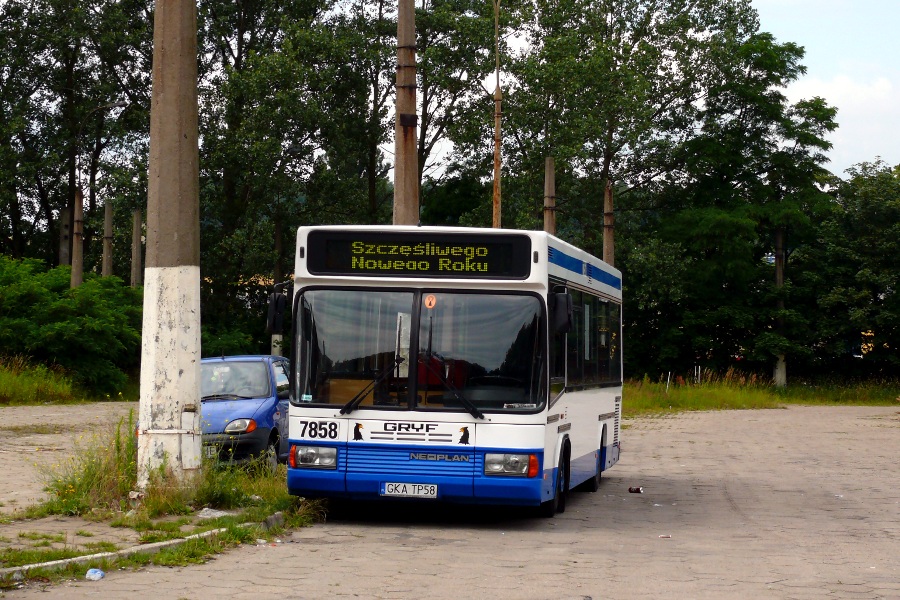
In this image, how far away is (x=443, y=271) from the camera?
41.9ft

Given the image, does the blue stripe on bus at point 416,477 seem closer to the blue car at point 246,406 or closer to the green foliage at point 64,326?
the blue car at point 246,406

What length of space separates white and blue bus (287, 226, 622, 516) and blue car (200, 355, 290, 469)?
252 centimetres

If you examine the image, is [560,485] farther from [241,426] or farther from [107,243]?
[107,243]

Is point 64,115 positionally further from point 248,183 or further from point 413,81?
point 413,81

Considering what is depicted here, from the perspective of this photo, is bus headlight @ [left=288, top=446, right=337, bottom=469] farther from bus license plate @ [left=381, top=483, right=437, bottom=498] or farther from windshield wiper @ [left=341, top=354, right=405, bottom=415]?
bus license plate @ [left=381, top=483, right=437, bottom=498]

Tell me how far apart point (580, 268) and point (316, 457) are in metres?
4.30

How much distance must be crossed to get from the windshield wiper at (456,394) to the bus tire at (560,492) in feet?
5.02

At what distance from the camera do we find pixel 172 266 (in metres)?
12.7

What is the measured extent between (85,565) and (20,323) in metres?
30.0

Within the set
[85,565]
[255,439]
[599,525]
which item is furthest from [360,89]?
[85,565]

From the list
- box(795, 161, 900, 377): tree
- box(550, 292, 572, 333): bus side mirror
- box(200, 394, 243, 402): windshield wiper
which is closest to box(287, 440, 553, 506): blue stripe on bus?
box(550, 292, 572, 333): bus side mirror

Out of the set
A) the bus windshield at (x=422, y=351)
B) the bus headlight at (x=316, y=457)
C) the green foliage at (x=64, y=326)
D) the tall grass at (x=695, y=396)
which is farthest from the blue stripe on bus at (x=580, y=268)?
the green foliage at (x=64, y=326)

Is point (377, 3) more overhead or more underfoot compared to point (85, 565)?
more overhead

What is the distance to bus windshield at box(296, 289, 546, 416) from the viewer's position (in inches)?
491
